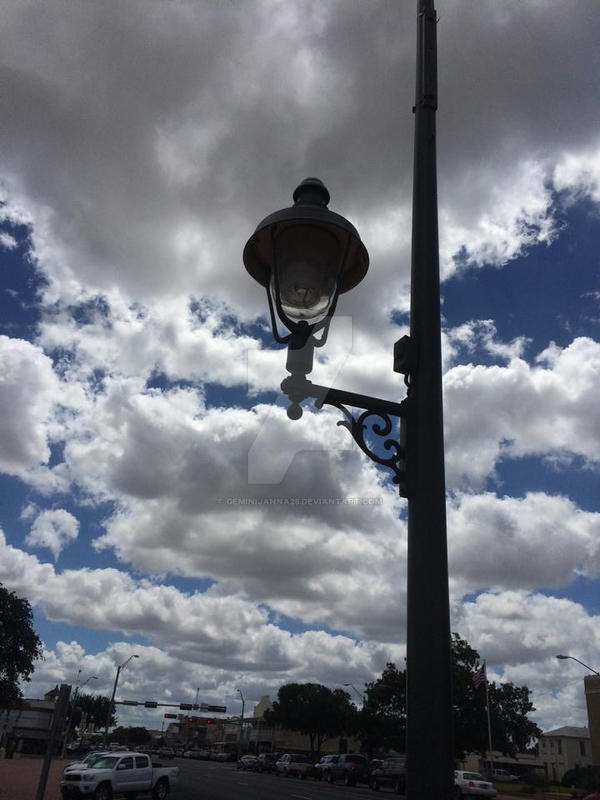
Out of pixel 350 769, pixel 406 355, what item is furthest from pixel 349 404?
pixel 350 769

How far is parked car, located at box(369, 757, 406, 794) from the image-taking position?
35597 mm

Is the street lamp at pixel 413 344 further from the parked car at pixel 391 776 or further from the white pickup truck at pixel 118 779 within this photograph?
the parked car at pixel 391 776

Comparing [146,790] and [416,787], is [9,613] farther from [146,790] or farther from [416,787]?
[416,787]

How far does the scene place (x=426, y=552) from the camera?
104 inches

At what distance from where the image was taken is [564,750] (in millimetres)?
91812

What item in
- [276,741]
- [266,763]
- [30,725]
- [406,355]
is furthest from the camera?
[276,741]

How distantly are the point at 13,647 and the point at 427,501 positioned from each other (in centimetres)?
4989

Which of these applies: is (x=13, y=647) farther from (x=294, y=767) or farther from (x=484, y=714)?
(x=484, y=714)

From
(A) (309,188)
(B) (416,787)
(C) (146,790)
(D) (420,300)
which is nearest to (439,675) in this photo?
(B) (416,787)

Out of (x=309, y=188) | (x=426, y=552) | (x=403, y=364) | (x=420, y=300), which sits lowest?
(x=426, y=552)

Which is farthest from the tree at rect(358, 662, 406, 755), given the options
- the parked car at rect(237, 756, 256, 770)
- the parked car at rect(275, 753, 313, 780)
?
the parked car at rect(237, 756, 256, 770)

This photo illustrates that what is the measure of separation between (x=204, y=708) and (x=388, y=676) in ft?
149

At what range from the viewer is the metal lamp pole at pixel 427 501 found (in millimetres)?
2377

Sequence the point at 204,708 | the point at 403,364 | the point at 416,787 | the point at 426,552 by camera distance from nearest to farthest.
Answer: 1. the point at 416,787
2. the point at 426,552
3. the point at 403,364
4. the point at 204,708
